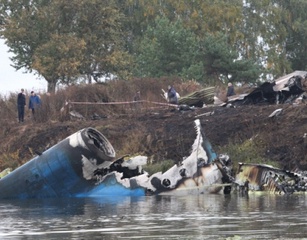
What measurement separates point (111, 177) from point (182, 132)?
6501mm

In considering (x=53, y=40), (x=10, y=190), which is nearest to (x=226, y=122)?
(x=10, y=190)

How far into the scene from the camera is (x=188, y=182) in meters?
27.8

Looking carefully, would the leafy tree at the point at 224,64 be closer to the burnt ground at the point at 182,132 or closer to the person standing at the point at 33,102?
the person standing at the point at 33,102

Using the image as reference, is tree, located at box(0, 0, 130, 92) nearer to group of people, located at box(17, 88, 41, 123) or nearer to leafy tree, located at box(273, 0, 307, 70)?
group of people, located at box(17, 88, 41, 123)

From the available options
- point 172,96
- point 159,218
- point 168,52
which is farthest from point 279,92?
point 168,52

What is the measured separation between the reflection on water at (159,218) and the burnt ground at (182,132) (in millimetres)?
4579

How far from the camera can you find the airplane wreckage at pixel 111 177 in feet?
89.8

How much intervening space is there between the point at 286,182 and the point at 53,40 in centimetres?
3476

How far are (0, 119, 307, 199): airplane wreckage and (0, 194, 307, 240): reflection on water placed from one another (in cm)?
71

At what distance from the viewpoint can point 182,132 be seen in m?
34.1

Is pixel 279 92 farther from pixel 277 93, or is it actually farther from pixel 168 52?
pixel 168 52

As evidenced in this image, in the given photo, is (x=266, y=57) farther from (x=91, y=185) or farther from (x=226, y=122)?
(x=91, y=185)

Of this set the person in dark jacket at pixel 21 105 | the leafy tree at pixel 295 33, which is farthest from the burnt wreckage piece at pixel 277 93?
the leafy tree at pixel 295 33

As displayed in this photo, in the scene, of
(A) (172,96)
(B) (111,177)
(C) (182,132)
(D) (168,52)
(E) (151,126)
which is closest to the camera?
(B) (111,177)
